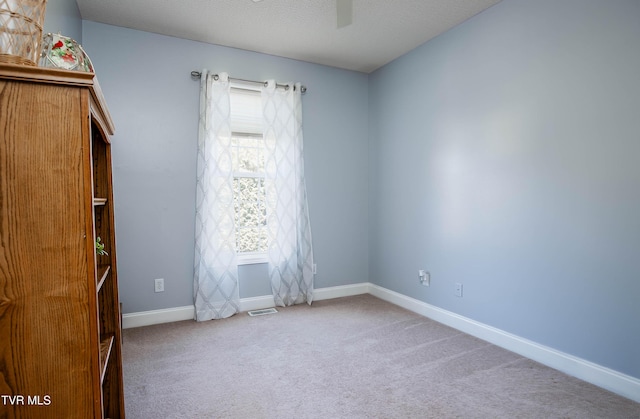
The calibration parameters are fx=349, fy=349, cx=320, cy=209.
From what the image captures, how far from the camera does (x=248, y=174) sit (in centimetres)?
358

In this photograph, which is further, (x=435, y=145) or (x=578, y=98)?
(x=435, y=145)

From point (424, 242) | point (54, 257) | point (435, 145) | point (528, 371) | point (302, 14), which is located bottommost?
point (528, 371)

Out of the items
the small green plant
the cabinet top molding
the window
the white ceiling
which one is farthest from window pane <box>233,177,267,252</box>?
the cabinet top molding

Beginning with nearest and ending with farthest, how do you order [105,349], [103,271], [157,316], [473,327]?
[105,349], [103,271], [473,327], [157,316]

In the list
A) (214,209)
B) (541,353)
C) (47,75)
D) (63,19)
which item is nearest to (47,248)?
(47,75)

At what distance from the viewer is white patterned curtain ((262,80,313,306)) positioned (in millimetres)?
3580

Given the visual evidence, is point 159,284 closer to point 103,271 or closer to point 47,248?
point 103,271

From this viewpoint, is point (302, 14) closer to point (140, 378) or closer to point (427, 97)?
point (427, 97)

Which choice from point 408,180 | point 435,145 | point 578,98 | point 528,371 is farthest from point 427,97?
point 528,371

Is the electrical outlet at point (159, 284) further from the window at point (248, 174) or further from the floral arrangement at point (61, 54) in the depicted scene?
the floral arrangement at point (61, 54)

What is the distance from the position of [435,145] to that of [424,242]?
929 mm

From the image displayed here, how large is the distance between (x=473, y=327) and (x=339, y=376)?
52.1 inches

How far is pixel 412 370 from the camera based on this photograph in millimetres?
2283

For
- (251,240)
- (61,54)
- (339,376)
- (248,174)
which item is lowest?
(339,376)
